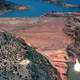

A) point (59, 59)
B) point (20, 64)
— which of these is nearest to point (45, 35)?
point (59, 59)

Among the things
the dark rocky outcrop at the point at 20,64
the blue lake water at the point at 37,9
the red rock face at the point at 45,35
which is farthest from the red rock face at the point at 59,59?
the blue lake water at the point at 37,9

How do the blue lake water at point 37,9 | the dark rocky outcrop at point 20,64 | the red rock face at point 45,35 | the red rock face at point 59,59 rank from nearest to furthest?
the dark rocky outcrop at point 20,64 → the red rock face at point 59,59 → the red rock face at point 45,35 → the blue lake water at point 37,9

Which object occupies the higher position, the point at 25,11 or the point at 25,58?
the point at 25,58

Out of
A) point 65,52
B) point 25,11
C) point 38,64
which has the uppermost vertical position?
point 38,64

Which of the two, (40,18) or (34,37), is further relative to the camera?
(40,18)

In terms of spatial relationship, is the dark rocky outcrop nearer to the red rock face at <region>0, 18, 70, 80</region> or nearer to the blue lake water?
the red rock face at <region>0, 18, 70, 80</region>

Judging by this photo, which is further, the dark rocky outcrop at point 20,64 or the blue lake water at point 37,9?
the blue lake water at point 37,9

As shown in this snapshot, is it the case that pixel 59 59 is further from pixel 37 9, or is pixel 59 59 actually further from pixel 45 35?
pixel 37 9

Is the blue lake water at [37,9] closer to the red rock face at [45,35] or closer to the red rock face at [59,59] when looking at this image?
the red rock face at [45,35]

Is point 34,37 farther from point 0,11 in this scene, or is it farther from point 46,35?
point 0,11

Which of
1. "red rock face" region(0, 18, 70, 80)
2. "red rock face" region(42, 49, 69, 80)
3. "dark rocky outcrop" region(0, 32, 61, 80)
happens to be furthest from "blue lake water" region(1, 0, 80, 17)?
"dark rocky outcrop" region(0, 32, 61, 80)

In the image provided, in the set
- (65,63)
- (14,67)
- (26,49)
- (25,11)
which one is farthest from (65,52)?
(25,11)
